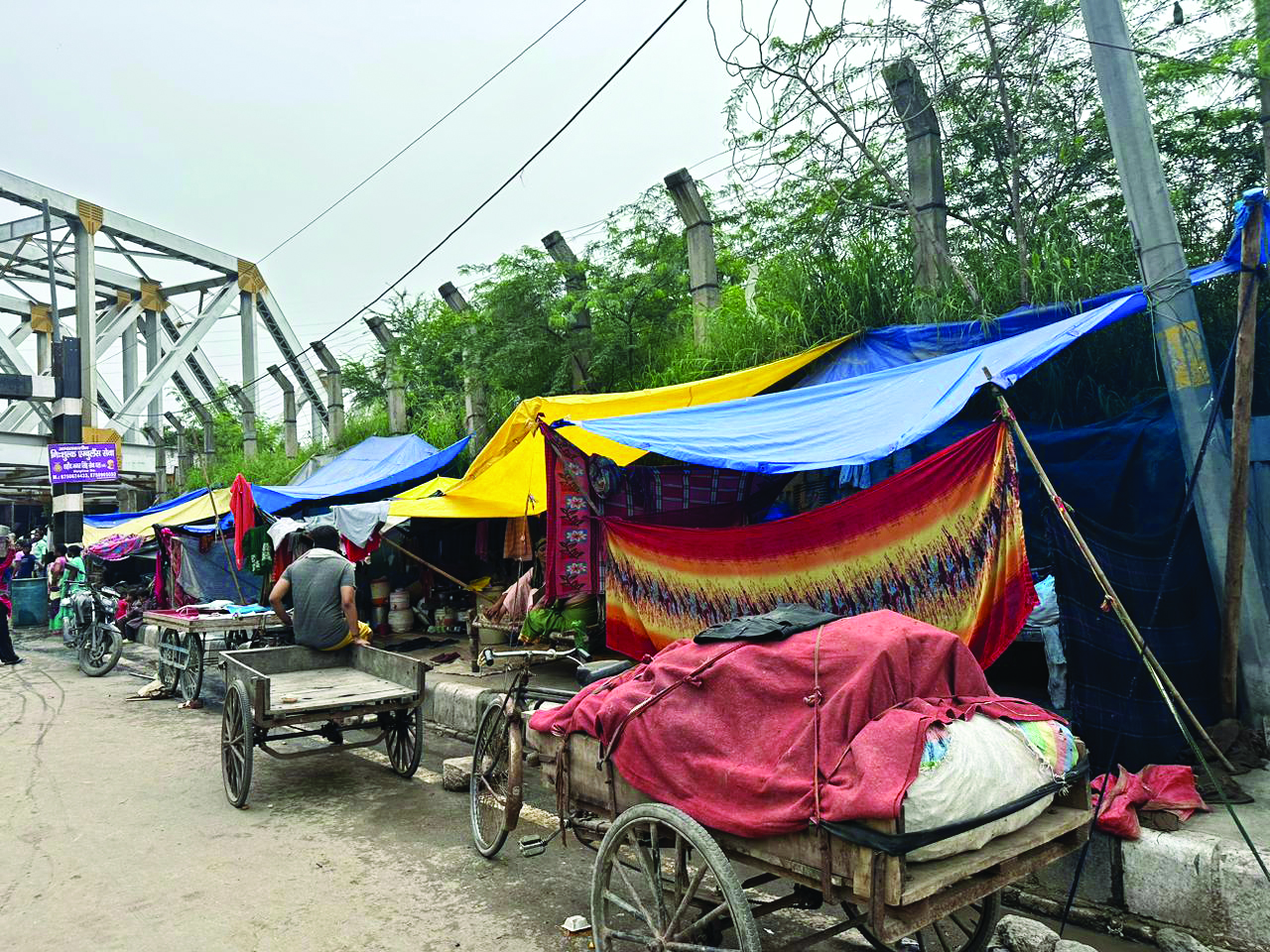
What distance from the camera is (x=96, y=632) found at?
12.0m

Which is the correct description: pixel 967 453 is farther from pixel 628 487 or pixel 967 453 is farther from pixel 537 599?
pixel 537 599

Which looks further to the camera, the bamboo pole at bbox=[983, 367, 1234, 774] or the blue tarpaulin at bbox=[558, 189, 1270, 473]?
the blue tarpaulin at bbox=[558, 189, 1270, 473]

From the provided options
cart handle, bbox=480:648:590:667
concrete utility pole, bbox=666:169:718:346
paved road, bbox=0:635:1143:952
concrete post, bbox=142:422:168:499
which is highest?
concrete utility pole, bbox=666:169:718:346

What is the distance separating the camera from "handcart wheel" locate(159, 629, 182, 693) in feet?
32.3

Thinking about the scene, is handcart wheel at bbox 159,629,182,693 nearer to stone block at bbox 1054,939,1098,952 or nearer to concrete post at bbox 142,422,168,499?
stone block at bbox 1054,939,1098,952

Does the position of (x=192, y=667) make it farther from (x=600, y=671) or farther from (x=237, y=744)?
(x=600, y=671)

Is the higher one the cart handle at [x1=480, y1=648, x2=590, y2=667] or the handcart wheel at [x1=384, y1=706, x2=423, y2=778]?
the cart handle at [x1=480, y1=648, x2=590, y2=667]

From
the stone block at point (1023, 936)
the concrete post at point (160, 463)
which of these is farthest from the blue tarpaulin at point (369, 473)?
the concrete post at point (160, 463)

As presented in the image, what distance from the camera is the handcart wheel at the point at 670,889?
284 centimetres

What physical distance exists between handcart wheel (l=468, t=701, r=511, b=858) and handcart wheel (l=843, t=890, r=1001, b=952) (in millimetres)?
1988

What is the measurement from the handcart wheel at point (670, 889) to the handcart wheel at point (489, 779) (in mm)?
1278

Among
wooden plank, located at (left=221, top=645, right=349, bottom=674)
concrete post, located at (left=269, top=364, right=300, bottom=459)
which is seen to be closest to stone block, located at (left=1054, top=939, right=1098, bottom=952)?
wooden plank, located at (left=221, top=645, right=349, bottom=674)

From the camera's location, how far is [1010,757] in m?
2.84

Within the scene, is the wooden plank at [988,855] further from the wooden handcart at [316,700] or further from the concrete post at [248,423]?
the concrete post at [248,423]
